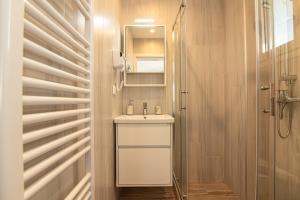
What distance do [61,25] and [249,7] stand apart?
193 cm

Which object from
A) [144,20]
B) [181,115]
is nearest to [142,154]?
[181,115]

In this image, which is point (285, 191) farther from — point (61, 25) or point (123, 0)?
point (123, 0)

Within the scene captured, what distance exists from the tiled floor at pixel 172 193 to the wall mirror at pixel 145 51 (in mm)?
1268

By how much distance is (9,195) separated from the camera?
458 mm

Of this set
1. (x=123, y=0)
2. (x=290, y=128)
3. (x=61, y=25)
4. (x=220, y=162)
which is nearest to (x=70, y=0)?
(x=61, y=25)

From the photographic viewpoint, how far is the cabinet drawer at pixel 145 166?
7.02ft

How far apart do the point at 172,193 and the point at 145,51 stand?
5.71ft

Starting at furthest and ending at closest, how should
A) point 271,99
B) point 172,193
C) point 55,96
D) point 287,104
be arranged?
point 172,193
point 271,99
point 287,104
point 55,96

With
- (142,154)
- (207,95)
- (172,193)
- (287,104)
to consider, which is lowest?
(172,193)

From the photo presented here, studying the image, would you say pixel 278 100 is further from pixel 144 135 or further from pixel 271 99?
pixel 144 135

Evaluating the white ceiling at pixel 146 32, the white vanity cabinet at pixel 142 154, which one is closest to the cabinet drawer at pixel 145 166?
the white vanity cabinet at pixel 142 154

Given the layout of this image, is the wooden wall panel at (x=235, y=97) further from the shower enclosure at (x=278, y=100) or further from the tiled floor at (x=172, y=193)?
the shower enclosure at (x=278, y=100)

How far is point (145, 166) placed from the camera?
7.04 feet

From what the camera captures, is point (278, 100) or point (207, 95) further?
point (207, 95)
